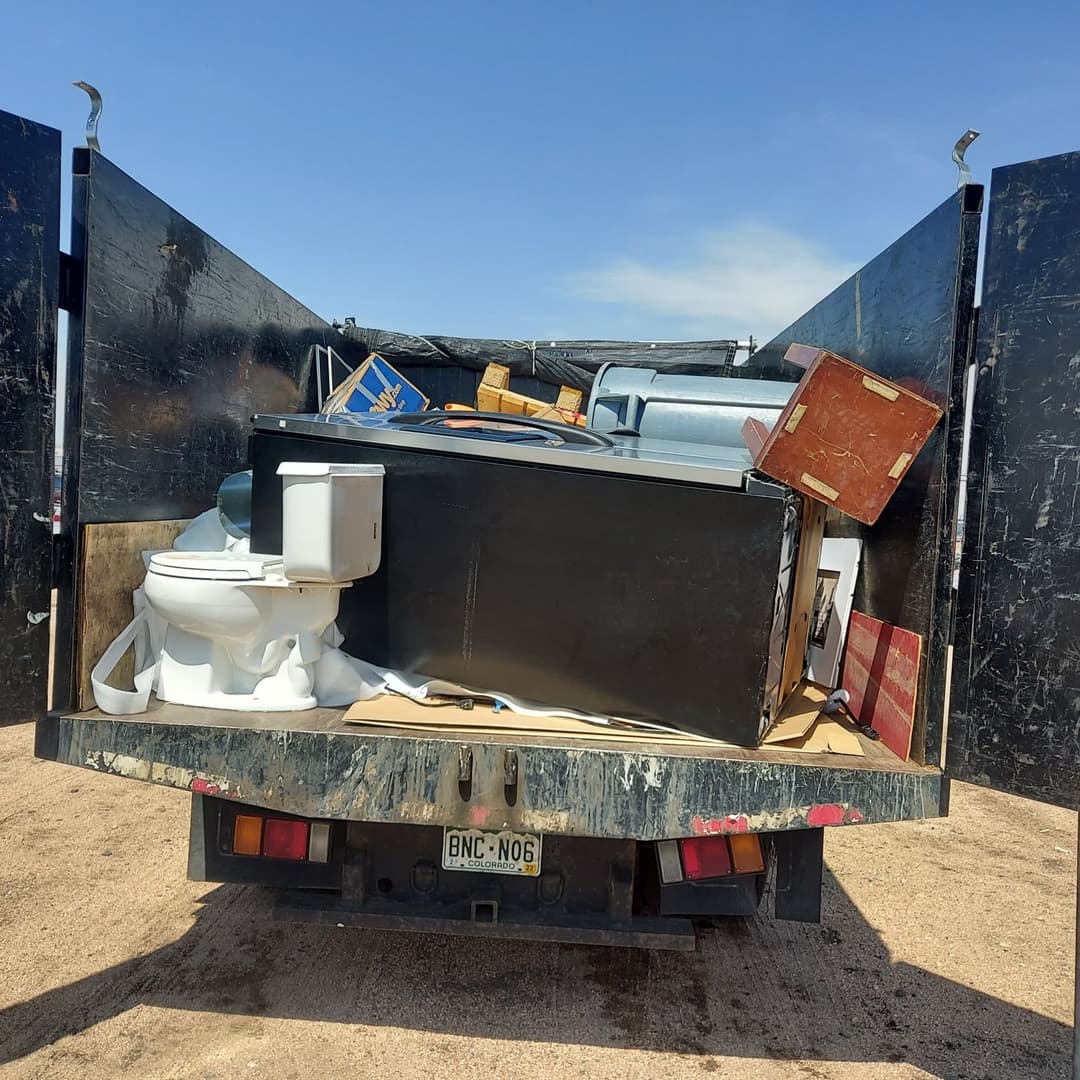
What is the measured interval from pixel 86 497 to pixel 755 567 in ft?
5.90

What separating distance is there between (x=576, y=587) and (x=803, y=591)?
0.87 m

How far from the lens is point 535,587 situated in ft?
8.00

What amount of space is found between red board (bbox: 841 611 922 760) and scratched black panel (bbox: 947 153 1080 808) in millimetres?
122

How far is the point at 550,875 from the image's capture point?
2564 millimetres

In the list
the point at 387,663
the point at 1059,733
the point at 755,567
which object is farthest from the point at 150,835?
the point at 1059,733

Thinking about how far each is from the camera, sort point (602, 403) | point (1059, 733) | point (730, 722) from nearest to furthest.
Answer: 1. point (1059, 733)
2. point (730, 722)
3. point (602, 403)

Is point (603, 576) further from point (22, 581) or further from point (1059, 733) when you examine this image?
point (22, 581)

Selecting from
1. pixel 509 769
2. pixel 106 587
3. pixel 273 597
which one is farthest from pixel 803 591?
pixel 106 587

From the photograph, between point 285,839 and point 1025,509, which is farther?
point 285,839

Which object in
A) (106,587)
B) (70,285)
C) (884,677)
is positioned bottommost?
(884,677)

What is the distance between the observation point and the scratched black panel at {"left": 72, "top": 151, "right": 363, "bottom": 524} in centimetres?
234

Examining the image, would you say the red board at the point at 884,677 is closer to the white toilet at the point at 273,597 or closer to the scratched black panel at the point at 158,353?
the white toilet at the point at 273,597

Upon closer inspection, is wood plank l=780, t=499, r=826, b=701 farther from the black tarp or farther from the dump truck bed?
the black tarp

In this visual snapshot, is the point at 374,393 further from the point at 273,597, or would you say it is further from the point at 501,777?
the point at 501,777
